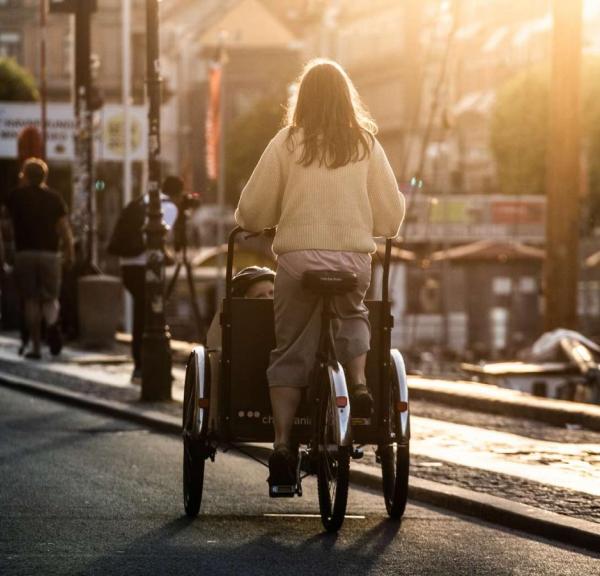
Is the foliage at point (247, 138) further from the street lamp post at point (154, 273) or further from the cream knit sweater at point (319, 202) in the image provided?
the cream knit sweater at point (319, 202)

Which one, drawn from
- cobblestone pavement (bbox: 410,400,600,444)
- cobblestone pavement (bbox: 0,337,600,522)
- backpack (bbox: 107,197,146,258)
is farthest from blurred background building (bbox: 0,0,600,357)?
cobblestone pavement (bbox: 410,400,600,444)

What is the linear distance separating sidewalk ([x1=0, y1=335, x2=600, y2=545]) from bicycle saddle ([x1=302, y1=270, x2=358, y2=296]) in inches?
52.8

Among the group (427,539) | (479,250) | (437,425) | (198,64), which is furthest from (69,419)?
(198,64)

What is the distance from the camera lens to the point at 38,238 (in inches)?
672

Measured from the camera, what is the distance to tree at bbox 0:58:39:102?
7338cm

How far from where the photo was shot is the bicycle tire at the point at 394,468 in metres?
7.52

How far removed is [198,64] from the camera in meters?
112

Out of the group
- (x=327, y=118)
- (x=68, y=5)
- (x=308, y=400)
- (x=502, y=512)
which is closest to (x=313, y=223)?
(x=327, y=118)

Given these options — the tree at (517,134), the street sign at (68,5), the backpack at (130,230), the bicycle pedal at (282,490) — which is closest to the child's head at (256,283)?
the bicycle pedal at (282,490)

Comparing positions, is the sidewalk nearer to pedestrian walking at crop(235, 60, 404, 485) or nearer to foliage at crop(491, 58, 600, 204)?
pedestrian walking at crop(235, 60, 404, 485)

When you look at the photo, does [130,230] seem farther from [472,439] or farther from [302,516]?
[302,516]

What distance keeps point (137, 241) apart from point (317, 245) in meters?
8.62

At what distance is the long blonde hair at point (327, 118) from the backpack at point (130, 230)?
8.41 m

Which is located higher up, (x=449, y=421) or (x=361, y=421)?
(x=361, y=421)
